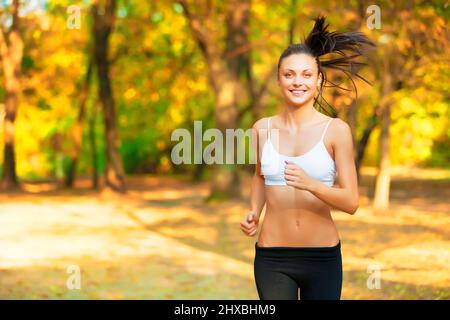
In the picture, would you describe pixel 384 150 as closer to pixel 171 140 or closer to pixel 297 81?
pixel 171 140

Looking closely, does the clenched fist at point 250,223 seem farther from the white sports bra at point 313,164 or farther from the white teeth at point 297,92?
the white teeth at point 297,92

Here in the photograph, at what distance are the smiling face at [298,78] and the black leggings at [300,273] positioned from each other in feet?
2.46

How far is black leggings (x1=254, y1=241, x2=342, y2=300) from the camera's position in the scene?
354cm

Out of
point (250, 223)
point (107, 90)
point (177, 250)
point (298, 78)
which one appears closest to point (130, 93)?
point (107, 90)

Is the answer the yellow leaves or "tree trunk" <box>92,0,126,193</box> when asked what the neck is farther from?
the yellow leaves

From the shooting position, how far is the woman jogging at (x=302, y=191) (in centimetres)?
348

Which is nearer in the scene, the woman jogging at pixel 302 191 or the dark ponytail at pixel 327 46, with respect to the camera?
the woman jogging at pixel 302 191

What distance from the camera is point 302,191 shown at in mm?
3557

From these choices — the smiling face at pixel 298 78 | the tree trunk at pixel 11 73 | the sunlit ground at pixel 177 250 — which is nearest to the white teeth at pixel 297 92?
the smiling face at pixel 298 78

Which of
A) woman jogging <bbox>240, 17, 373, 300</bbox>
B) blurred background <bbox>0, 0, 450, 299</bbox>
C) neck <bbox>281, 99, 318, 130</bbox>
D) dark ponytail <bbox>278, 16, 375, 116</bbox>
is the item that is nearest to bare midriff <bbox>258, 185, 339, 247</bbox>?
woman jogging <bbox>240, 17, 373, 300</bbox>

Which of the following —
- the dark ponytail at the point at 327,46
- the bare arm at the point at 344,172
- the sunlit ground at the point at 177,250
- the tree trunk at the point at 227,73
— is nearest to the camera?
the bare arm at the point at 344,172

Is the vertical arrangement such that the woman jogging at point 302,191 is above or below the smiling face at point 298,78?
below

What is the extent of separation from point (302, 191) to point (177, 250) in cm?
951
